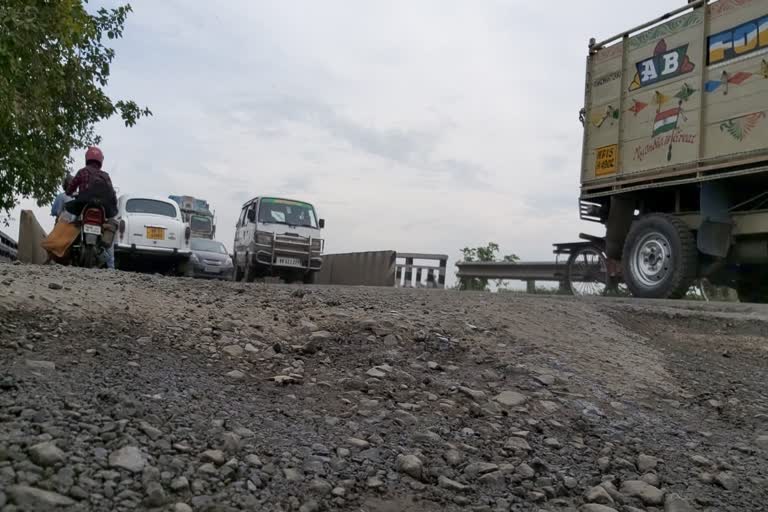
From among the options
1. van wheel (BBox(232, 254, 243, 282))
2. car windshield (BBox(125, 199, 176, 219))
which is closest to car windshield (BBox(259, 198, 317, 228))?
van wheel (BBox(232, 254, 243, 282))

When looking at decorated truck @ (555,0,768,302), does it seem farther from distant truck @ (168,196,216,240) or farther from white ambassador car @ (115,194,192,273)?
distant truck @ (168,196,216,240)

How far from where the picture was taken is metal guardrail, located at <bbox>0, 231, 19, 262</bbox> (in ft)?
37.8

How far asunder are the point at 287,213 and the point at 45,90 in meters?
8.71

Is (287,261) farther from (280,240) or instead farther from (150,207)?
(150,207)

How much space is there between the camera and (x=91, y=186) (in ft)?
23.3

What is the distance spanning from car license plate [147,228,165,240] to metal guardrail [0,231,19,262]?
7.95ft

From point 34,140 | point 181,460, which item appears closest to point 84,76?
point 34,140

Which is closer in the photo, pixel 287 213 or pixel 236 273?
pixel 287 213

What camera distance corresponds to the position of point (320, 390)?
123 inches

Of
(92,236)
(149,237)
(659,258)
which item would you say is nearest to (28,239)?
(149,237)

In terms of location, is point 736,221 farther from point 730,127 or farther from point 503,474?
point 503,474

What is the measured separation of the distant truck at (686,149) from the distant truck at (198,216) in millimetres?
14734

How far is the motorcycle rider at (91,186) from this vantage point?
7113 millimetres

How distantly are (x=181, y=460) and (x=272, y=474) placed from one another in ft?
1.06
